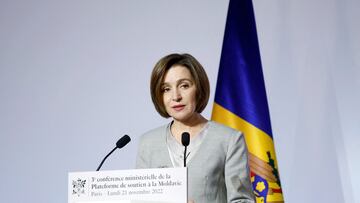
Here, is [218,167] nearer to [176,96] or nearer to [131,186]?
[176,96]

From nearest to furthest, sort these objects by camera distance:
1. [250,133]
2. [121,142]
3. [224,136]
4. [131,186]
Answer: [131,186]
[121,142]
[224,136]
[250,133]

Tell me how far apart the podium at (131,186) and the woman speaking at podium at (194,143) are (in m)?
0.38

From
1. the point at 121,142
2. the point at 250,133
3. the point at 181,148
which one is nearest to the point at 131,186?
the point at 121,142

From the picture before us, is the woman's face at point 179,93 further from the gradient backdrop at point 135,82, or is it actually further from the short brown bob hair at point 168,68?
the gradient backdrop at point 135,82

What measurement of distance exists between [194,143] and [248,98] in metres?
1.53

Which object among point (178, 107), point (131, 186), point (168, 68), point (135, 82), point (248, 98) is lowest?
point (131, 186)

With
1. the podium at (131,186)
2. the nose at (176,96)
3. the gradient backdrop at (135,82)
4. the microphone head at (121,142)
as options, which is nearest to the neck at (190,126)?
the nose at (176,96)

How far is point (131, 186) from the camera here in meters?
1.69

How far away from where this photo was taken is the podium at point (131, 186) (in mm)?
1647

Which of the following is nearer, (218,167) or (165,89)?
(218,167)
